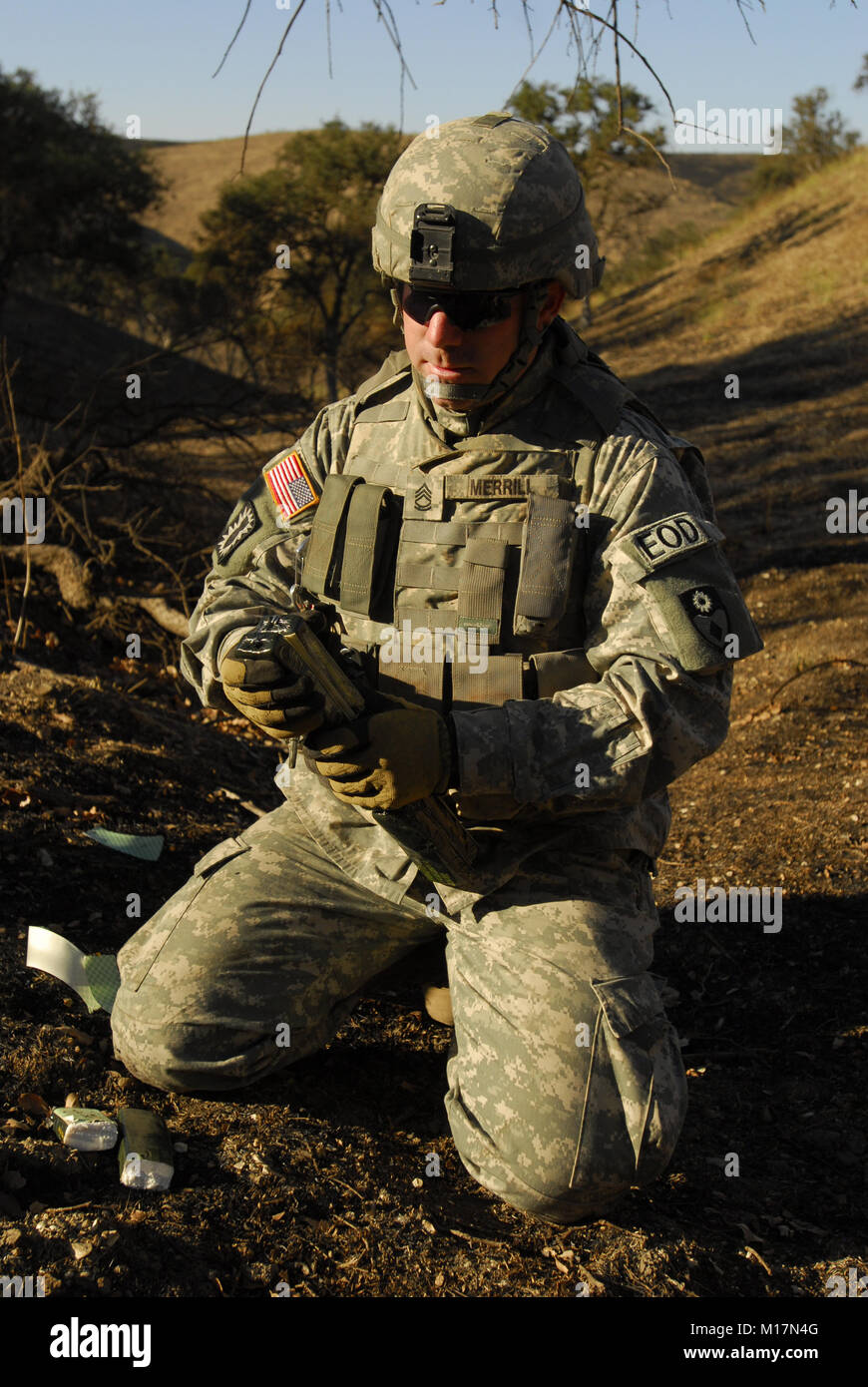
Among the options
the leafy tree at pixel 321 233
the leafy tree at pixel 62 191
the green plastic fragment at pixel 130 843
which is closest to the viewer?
the green plastic fragment at pixel 130 843

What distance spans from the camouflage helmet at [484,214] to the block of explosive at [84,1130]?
1789 mm

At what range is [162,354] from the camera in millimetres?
6906

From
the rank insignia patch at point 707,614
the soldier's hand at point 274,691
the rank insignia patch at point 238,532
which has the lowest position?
the soldier's hand at point 274,691

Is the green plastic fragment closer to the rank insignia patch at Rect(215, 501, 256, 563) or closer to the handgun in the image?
the rank insignia patch at Rect(215, 501, 256, 563)

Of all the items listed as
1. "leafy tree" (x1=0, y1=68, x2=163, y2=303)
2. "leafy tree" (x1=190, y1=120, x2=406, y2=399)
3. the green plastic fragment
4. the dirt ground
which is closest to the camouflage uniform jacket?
the dirt ground

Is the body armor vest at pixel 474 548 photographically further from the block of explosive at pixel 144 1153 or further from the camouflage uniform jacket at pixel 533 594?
the block of explosive at pixel 144 1153

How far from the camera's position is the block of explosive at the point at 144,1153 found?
2295 millimetres

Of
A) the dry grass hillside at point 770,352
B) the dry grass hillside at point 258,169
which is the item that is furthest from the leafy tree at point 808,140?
the dry grass hillside at point 258,169

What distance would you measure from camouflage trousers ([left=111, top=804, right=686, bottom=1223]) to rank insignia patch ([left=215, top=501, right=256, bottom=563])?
2.11 ft

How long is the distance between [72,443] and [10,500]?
1.69ft

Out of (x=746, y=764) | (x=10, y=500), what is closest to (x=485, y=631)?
(x=746, y=764)

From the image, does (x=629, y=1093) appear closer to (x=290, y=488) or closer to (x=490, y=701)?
(x=490, y=701)

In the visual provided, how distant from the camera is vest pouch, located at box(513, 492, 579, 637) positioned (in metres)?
2.54

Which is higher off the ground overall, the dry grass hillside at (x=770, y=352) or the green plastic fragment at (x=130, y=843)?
the dry grass hillside at (x=770, y=352)
